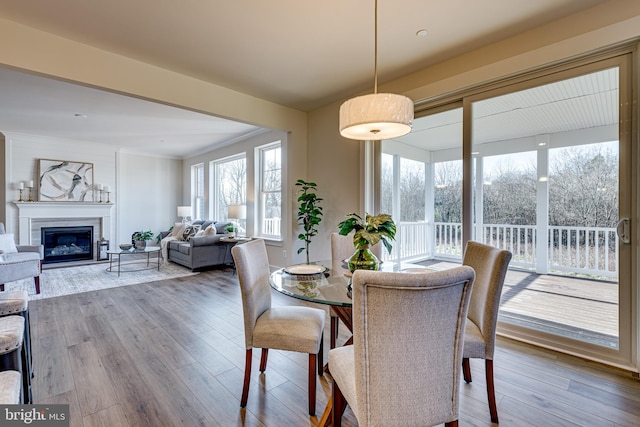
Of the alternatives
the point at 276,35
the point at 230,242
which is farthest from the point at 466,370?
the point at 230,242

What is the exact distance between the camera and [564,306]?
2.90m

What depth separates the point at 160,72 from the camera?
10.7 ft

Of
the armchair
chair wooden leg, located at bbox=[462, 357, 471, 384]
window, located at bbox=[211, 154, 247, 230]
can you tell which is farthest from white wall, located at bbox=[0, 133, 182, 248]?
chair wooden leg, located at bbox=[462, 357, 471, 384]

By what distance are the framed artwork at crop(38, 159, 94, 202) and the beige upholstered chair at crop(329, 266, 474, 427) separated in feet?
25.4

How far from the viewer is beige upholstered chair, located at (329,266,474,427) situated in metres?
1.00

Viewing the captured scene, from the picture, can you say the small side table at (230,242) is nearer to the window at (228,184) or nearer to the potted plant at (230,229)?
the potted plant at (230,229)

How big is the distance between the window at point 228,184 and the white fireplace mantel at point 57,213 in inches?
94.0

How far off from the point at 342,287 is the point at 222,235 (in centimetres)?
463

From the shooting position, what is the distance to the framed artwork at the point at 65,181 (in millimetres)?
6102

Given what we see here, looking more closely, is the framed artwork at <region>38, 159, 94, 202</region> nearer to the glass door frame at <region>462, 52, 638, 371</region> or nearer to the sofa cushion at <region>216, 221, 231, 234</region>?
the sofa cushion at <region>216, 221, 231, 234</region>

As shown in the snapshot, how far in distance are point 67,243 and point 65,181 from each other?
1.35 metres

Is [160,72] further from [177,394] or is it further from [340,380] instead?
[340,380]

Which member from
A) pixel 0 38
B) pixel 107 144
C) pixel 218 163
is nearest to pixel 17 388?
pixel 0 38

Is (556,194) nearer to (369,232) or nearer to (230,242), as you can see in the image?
(369,232)
